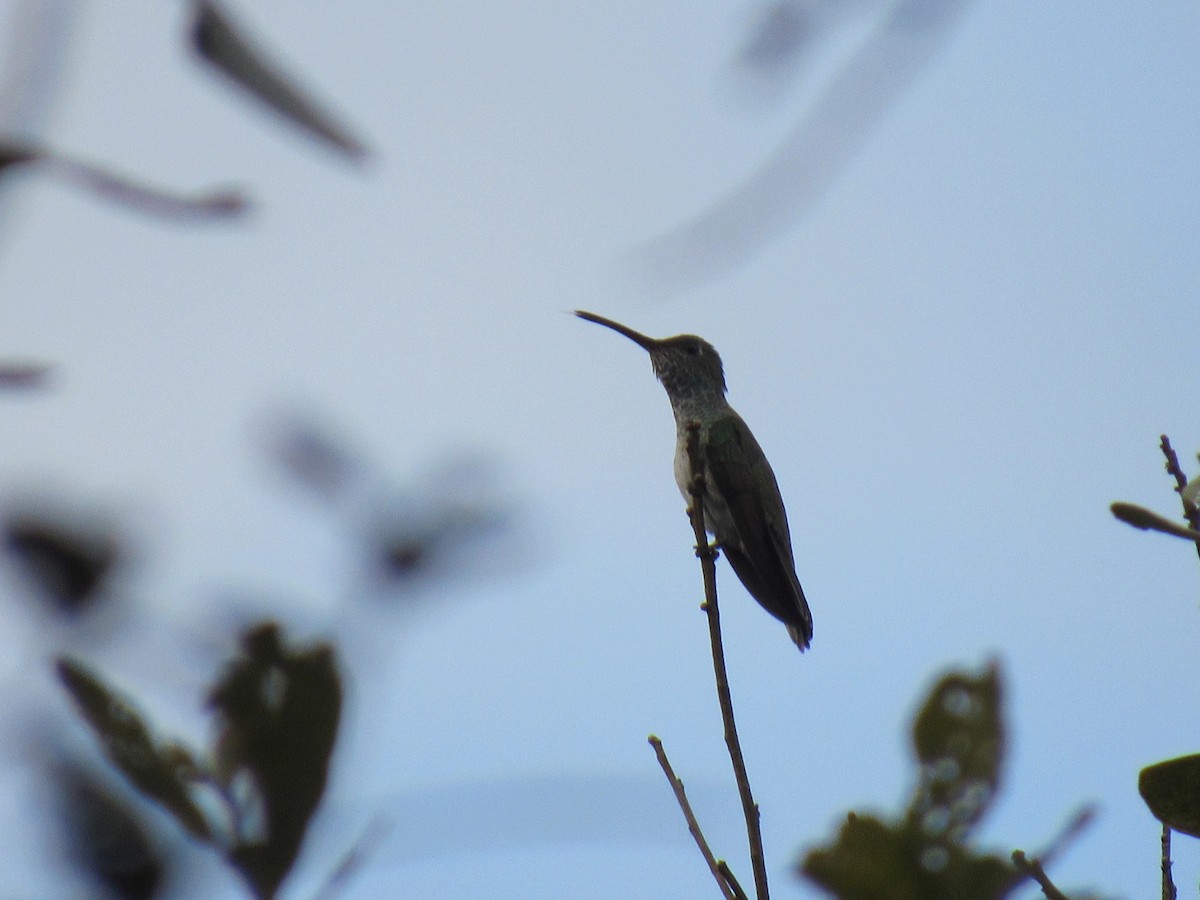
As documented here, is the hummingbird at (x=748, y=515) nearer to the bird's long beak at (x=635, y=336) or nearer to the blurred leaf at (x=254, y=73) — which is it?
the bird's long beak at (x=635, y=336)

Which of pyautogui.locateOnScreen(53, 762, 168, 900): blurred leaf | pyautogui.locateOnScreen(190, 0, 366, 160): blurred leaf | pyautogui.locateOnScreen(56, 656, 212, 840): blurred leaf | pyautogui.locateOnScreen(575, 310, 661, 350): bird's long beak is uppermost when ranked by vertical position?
pyautogui.locateOnScreen(575, 310, 661, 350): bird's long beak

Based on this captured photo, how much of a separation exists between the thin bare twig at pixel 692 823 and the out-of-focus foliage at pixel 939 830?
117 centimetres

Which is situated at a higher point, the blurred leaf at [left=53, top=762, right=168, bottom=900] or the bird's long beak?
the bird's long beak

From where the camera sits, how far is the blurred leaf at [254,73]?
3.15 ft

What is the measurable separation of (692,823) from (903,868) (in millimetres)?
1522

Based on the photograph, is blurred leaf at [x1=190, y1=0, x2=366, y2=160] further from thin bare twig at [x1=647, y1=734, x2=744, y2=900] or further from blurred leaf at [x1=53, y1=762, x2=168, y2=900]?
thin bare twig at [x1=647, y1=734, x2=744, y2=900]

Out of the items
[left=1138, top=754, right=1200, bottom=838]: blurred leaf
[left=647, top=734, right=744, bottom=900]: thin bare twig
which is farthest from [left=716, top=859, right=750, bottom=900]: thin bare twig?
[left=1138, top=754, right=1200, bottom=838]: blurred leaf

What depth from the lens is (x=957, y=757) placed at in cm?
109

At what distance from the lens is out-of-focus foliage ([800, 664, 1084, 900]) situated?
107 cm

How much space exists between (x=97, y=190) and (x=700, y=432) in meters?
5.56

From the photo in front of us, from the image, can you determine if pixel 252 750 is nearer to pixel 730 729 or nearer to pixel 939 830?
pixel 939 830

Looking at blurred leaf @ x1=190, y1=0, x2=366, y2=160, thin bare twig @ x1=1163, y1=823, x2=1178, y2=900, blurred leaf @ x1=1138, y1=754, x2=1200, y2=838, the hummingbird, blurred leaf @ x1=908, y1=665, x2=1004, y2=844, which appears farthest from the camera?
the hummingbird

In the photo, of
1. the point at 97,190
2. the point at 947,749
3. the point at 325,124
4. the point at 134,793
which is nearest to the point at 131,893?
the point at 134,793

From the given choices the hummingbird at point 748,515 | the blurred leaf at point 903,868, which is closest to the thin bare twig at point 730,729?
the blurred leaf at point 903,868
